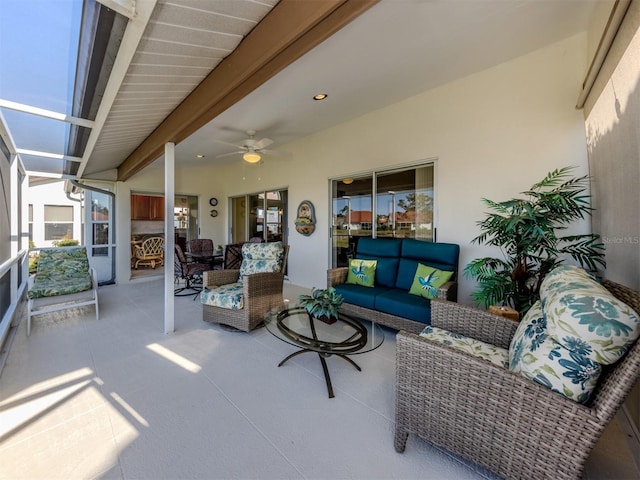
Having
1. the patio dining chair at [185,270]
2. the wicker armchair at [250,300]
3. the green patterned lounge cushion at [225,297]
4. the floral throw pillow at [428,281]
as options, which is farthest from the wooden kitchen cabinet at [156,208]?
the floral throw pillow at [428,281]

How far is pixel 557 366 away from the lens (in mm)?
1067

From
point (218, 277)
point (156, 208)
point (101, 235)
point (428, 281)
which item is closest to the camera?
point (428, 281)

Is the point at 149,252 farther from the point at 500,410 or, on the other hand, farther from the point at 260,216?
the point at 500,410

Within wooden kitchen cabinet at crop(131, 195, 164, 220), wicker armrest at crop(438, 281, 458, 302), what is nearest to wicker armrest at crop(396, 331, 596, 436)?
wicker armrest at crop(438, 281, 458, 302)

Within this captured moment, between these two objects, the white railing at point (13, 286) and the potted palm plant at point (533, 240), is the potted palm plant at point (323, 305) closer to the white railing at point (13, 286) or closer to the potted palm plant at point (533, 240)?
the potted palm plant at point (533, 240)

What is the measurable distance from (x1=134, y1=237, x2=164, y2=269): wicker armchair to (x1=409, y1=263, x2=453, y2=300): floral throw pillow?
7222 mm

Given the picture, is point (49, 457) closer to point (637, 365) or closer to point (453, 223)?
point (637, 365)

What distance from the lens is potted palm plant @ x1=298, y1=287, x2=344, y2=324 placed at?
2100 millimetres

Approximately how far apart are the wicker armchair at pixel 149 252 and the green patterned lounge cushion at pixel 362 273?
20.9 feet

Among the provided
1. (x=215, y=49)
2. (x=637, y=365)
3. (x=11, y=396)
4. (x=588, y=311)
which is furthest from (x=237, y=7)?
(x=11, y=396)

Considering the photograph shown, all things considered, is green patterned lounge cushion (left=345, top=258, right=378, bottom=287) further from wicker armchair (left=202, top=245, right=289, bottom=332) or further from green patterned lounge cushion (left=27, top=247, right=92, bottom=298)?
green patterned lounge cushion (left=27, top=247, right=92, bottom=298)

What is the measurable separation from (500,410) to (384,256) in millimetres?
2447

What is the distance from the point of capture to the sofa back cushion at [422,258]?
118 inches

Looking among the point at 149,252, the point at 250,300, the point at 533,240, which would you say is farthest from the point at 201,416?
the point at 149,252
